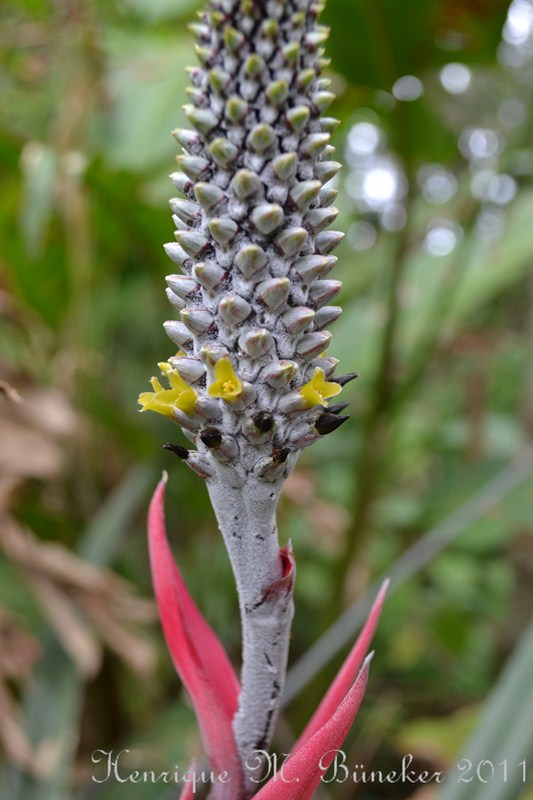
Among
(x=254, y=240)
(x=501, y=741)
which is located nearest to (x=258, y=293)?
(x=254, y=240)

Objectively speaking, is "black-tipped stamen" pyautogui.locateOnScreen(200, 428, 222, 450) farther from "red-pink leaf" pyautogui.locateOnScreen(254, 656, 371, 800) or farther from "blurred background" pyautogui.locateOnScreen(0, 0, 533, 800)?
"blurred background" pyautogui.locateOnScreen(0, 0, 533, 800)

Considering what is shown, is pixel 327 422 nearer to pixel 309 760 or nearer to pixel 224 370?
pixel 224 370

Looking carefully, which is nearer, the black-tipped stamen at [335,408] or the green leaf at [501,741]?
the black-tipped stamen at [335,408]

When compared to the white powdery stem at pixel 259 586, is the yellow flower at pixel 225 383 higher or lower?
higher

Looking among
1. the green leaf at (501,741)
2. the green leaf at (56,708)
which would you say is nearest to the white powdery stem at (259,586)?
the green leaf at (501,741)

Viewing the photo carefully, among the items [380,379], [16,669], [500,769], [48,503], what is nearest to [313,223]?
[500,769]

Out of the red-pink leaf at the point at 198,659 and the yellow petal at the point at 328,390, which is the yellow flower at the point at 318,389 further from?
the red-pink leaf at the point at 198,659

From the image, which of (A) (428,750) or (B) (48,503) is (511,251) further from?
(B) (48,503)
